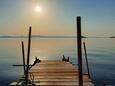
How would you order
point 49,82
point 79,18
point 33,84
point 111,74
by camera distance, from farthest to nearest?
point 111,74, point 49,82, point 33,84, point 79,18

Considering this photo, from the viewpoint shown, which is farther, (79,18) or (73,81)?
(73,81)

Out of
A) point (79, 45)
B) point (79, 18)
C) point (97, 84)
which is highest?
point (79, 18)

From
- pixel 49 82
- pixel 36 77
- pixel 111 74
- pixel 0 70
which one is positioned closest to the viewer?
pixel 49 82

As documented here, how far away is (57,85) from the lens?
47.0ft

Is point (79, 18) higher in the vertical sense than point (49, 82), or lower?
higher

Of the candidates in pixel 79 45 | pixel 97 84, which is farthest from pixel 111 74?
pixel 79 45

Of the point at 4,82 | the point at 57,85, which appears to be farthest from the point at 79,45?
the point at 4,82

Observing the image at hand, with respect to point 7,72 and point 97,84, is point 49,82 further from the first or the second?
point 7,72

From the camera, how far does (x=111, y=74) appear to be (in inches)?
1252

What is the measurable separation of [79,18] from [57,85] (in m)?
4.29

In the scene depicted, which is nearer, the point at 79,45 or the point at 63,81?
the point at 79,45

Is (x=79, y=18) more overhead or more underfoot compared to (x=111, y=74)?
more overhead

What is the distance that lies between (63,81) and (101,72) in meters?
18.2

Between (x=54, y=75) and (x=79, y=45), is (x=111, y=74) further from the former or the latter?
(x=79, y=45)
